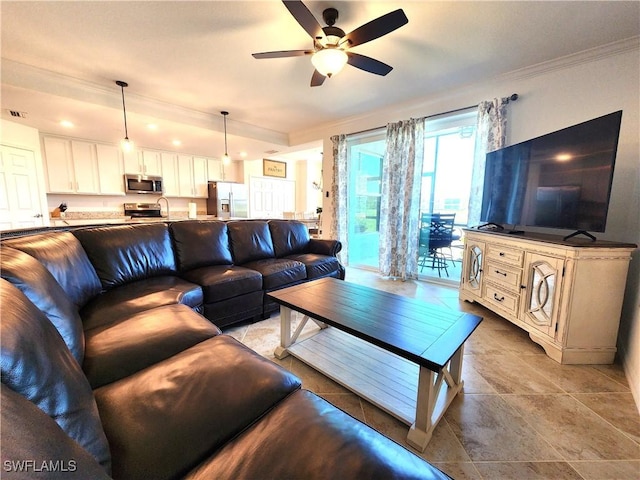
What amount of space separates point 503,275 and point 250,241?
257 centimetres

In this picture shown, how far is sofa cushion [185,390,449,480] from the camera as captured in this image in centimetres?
62

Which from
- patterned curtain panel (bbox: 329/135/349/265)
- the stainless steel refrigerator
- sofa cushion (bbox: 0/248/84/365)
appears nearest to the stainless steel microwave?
the stainless steel refrigerator

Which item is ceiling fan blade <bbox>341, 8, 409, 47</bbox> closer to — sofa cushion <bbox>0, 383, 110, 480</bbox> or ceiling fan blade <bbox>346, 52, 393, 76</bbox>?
ceiling fan blade <bbox>346, 52, 393, 76</bbox>

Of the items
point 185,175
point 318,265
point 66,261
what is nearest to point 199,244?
point 66,261

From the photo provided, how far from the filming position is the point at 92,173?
4590 mm

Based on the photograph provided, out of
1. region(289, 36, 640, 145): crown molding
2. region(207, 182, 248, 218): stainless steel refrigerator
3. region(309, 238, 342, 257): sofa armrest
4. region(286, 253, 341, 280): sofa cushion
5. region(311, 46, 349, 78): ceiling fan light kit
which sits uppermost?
region(289, 36, 640, 145): crown molding

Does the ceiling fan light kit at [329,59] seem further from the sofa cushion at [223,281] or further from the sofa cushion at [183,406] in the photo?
the sofa cushion at [183,406]

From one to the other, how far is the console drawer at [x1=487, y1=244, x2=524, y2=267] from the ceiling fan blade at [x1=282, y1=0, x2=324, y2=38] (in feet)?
7.66

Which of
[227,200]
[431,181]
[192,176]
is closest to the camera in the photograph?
[431,181]

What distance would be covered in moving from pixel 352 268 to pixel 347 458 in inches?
157

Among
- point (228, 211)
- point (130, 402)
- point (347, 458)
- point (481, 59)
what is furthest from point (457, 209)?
point (228, 211)

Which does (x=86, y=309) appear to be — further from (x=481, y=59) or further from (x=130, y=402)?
(x=481, y=59)

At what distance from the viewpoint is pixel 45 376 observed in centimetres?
57

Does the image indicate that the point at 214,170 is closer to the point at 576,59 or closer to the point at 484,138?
the point at 484,138
